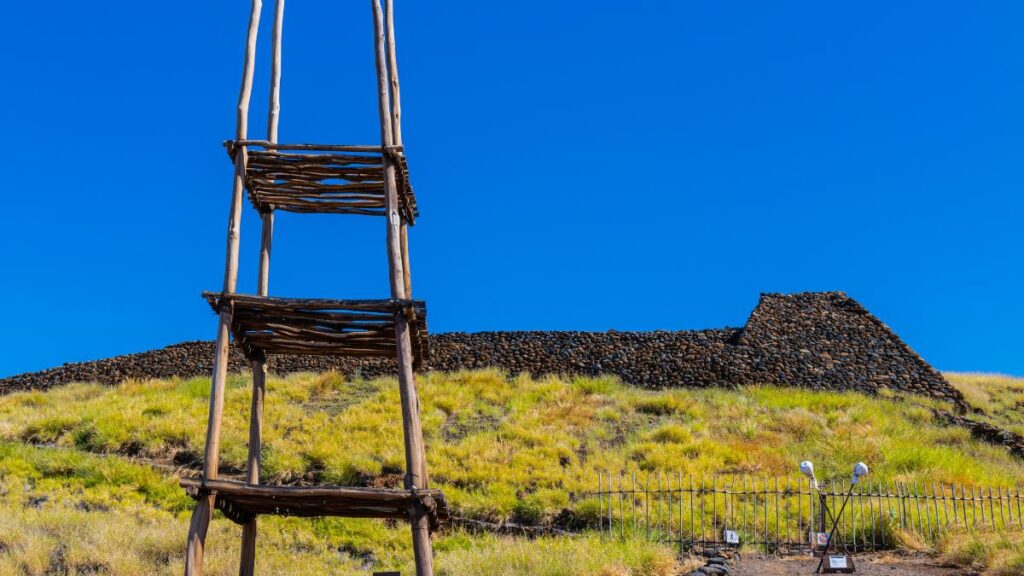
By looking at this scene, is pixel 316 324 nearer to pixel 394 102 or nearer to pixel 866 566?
pixel 394 102

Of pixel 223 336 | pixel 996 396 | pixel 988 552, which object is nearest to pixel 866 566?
pixel 988 552

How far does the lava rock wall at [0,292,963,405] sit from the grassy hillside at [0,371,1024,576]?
1.45 m

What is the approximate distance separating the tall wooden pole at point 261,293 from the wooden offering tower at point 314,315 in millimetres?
13

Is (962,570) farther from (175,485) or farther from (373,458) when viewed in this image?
(175,485)

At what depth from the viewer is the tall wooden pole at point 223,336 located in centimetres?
895

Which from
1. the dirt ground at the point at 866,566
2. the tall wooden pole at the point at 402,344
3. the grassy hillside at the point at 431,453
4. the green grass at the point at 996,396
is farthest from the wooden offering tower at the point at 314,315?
the green grass at the point at 996,396

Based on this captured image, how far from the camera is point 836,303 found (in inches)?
1231

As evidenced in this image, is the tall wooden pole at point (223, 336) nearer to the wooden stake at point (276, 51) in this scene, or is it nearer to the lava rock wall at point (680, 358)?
the wooden stake at point (276, 51)

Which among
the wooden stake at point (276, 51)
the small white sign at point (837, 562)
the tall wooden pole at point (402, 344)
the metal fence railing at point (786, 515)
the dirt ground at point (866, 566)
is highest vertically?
the wooden stake at point (276, 51)

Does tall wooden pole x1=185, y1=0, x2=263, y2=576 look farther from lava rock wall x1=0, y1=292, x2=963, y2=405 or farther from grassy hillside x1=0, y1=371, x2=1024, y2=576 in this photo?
lava rock wall x1=0, y1=292, x2=963, y2=405

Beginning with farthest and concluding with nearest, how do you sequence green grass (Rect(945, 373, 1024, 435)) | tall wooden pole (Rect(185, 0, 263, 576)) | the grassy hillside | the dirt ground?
green grass (Rect(945, 373, 1024, 435)), the grassy hillside, the dirt ground, tall wooden pole (Rect(185, 0, 263, 576))

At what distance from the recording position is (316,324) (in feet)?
32.8

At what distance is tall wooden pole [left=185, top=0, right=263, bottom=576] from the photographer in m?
8.95

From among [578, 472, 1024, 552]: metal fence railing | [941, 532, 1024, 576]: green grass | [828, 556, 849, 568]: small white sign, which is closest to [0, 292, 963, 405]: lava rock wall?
[578, 472, 1024, 552]: metal fence railing
